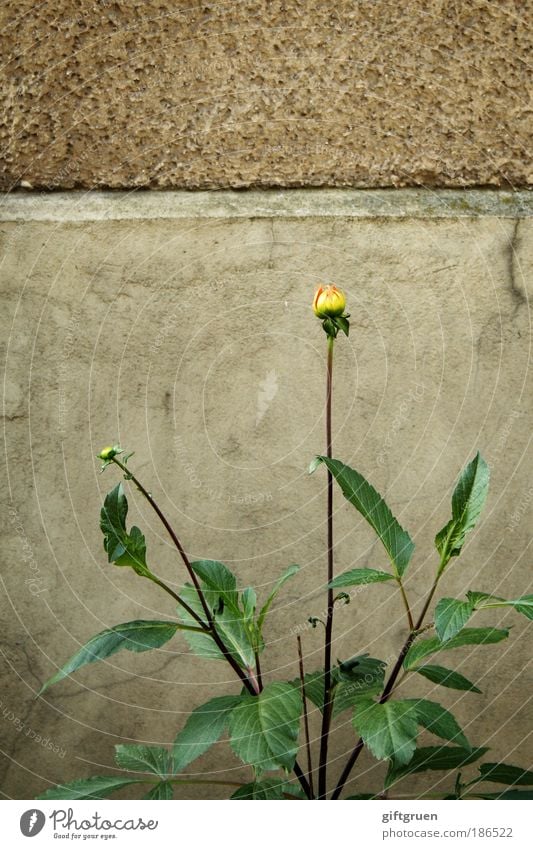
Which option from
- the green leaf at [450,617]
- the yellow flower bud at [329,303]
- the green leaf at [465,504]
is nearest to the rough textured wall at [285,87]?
the yellow flower bud at [329,303]

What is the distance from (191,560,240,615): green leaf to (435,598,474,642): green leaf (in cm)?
19

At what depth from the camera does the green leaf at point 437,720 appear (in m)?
0.84

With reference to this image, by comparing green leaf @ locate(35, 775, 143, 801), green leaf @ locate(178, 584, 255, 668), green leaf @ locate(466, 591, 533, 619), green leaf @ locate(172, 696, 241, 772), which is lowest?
green leaf @ locate(35, 775, 143, 801)

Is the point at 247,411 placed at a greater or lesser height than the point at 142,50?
lesser

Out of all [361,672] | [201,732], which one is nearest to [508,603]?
[361,672]

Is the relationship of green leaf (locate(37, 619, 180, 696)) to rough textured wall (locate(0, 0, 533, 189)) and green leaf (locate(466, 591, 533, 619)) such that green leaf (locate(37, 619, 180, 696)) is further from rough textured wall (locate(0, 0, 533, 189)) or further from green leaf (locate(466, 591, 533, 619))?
rough textured wall (locate(0, 0, 533, 189))

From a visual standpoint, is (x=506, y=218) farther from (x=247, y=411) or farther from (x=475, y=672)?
(x=475, y=672)

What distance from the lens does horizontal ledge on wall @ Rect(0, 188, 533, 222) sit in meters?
1.10

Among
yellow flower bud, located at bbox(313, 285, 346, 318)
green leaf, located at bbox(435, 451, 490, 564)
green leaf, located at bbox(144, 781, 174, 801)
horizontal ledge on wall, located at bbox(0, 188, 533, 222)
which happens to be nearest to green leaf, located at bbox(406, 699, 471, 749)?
green leaf, located at bbox(435, 451, 490, 564)

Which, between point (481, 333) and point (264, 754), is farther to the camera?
point (481, 333)

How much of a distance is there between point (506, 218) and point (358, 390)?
0.84ft

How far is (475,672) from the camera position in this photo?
1.10m

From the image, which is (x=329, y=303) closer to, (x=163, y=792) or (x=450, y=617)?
Result: (x=450, y=617)
